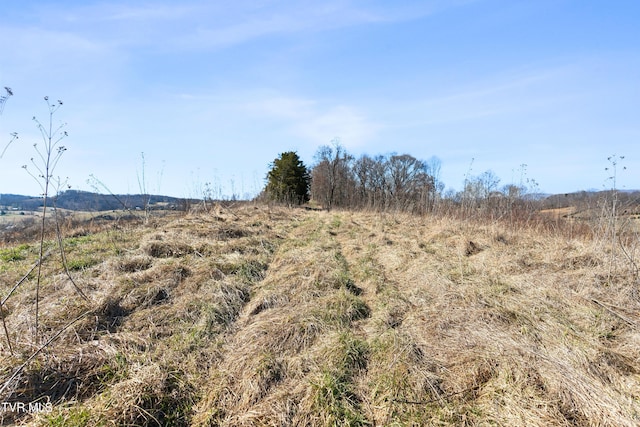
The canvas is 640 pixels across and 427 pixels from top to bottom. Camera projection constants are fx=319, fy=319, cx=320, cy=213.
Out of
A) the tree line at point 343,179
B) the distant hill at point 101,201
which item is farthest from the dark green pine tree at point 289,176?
the distant hill at point 101,201

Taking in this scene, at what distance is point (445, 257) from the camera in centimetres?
622

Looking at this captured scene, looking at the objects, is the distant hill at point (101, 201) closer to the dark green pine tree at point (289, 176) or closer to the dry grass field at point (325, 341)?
the dry grass field at point (325, 341)

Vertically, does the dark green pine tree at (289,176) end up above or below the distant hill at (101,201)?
above

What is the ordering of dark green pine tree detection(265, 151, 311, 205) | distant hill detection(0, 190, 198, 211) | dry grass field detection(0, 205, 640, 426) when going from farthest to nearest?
dark green pine tree detection(265, 151, 311, 205)
distant hill detection(0, 190, 198, 211)
dry grass field detection(0, 205, 640, 426)

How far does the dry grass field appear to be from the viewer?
2.26m

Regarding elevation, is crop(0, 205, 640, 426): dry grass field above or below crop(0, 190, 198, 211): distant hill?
below

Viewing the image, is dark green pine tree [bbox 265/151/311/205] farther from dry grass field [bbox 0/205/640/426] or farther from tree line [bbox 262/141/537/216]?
dry grass field [bbox 0/205/640/426]

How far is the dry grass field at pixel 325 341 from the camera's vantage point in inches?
89.0

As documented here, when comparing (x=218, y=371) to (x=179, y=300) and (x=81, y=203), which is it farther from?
(x=81, y=203)

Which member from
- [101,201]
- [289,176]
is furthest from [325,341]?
[289,176]

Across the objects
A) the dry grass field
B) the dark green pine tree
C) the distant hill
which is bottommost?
the dry grass field

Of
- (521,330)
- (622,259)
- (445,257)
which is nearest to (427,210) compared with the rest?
(445,257)

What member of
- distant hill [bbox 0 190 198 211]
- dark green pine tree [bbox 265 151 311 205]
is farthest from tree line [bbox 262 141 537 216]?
distant hill [bbox 0 190 198 211]

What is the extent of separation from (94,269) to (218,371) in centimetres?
342
